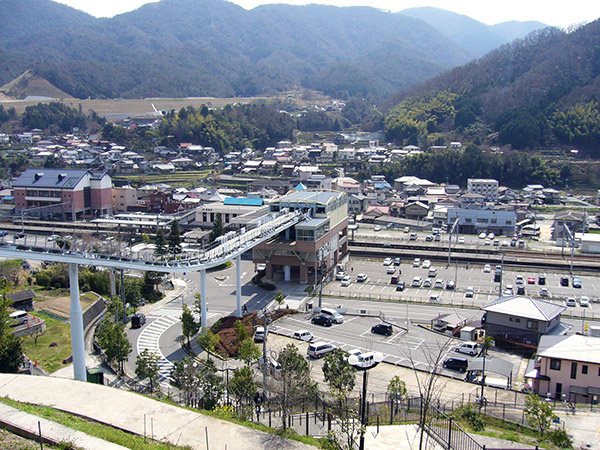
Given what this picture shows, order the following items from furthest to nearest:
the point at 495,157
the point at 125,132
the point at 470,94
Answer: the point at 470,94 < the point at 125,132 < the point at 495,157

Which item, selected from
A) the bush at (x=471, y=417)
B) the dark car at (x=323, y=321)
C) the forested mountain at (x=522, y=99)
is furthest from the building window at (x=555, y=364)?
the forested mountain at (x=522, y=99)

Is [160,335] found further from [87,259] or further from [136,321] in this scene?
[87,259]

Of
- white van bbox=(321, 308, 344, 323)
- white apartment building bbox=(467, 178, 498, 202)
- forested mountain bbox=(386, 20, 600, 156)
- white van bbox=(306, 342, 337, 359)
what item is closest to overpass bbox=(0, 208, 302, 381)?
white van bbox=(321, 308, 344, 323)

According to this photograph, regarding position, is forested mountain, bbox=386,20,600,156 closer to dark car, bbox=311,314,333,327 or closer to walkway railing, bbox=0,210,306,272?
dark car, bbox=311,314,333,327

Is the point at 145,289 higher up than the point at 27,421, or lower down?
lower down

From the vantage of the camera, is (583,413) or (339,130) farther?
(339,130)

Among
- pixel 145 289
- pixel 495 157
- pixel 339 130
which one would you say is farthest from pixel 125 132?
pixel 145 289

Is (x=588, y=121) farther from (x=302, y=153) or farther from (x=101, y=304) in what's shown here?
(x=101, y=304)
